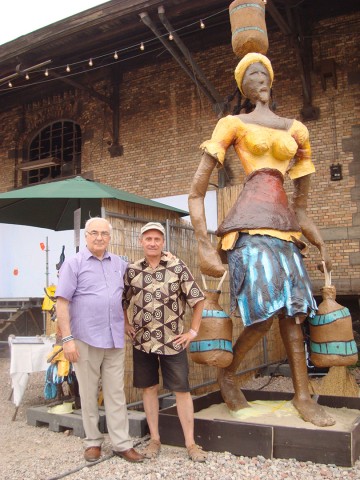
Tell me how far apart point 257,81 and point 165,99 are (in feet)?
20.8

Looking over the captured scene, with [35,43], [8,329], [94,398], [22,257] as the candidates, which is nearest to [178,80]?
[35,43]

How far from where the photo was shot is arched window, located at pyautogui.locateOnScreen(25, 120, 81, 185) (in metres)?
10.8

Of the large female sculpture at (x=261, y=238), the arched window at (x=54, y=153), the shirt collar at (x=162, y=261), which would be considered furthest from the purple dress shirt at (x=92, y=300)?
the arched window at (x=54, y=153)

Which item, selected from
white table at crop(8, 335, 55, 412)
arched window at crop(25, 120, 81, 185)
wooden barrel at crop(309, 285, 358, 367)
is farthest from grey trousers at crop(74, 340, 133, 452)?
arched window at crop(25, 120, 81, 185)

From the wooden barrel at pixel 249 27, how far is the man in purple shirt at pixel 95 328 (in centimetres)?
171

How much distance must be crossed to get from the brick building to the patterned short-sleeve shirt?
16.2 feet

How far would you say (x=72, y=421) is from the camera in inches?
157

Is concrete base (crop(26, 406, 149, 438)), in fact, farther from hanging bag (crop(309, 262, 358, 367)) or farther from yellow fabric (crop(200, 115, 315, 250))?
yellow fabric (crop(200, 115, 315, 250))

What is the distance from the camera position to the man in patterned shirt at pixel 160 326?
9.97 ft

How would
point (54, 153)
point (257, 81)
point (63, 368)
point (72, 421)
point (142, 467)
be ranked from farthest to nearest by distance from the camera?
point (54, 153) → point (63, 368) → point (72, 421) → point (257, 81) → point (142, 467)

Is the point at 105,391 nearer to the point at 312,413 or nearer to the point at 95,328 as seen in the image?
the point at 95,328

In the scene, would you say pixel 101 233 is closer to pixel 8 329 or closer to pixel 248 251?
pixel 248 251

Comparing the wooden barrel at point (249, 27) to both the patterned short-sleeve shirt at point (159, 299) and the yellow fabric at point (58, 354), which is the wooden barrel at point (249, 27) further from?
the yellow fabric at point (58, 354)

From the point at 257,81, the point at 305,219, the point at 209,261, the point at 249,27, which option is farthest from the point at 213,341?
the point at 249,27
